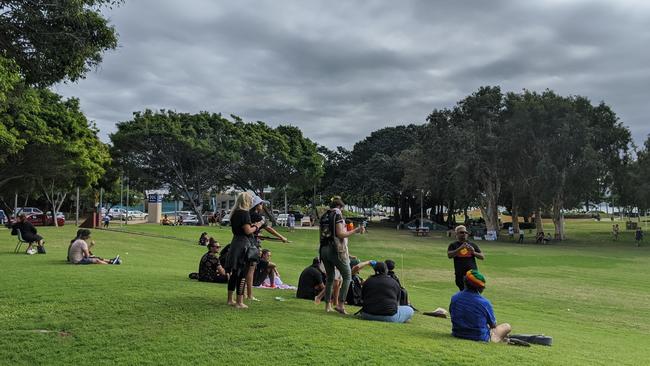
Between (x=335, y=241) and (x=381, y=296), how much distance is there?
3.43ft

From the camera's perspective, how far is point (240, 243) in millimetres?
7680

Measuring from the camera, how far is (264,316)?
7406 mm

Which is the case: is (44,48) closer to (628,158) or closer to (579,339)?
(579,339)

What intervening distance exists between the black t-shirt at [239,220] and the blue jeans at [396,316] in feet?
7.16

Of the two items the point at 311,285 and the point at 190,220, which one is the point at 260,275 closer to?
the point at 311,285

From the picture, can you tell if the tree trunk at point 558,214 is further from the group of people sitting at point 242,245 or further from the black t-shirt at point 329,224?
the group of people sitting at point 242,245

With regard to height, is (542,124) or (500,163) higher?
(542,124)

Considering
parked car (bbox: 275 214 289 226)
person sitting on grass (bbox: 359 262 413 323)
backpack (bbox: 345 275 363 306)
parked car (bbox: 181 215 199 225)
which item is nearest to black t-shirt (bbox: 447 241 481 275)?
backpack (bbox: 345 275 363 306)

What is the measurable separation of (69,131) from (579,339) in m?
29.9

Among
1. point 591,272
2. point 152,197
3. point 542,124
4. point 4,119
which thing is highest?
point 542,124

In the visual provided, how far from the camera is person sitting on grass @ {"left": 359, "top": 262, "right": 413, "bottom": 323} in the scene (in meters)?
7.87

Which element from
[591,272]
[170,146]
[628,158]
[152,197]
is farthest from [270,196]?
[591,272]

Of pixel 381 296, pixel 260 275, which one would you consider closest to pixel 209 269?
pixel 260 275

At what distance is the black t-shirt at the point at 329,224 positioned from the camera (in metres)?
7.99
